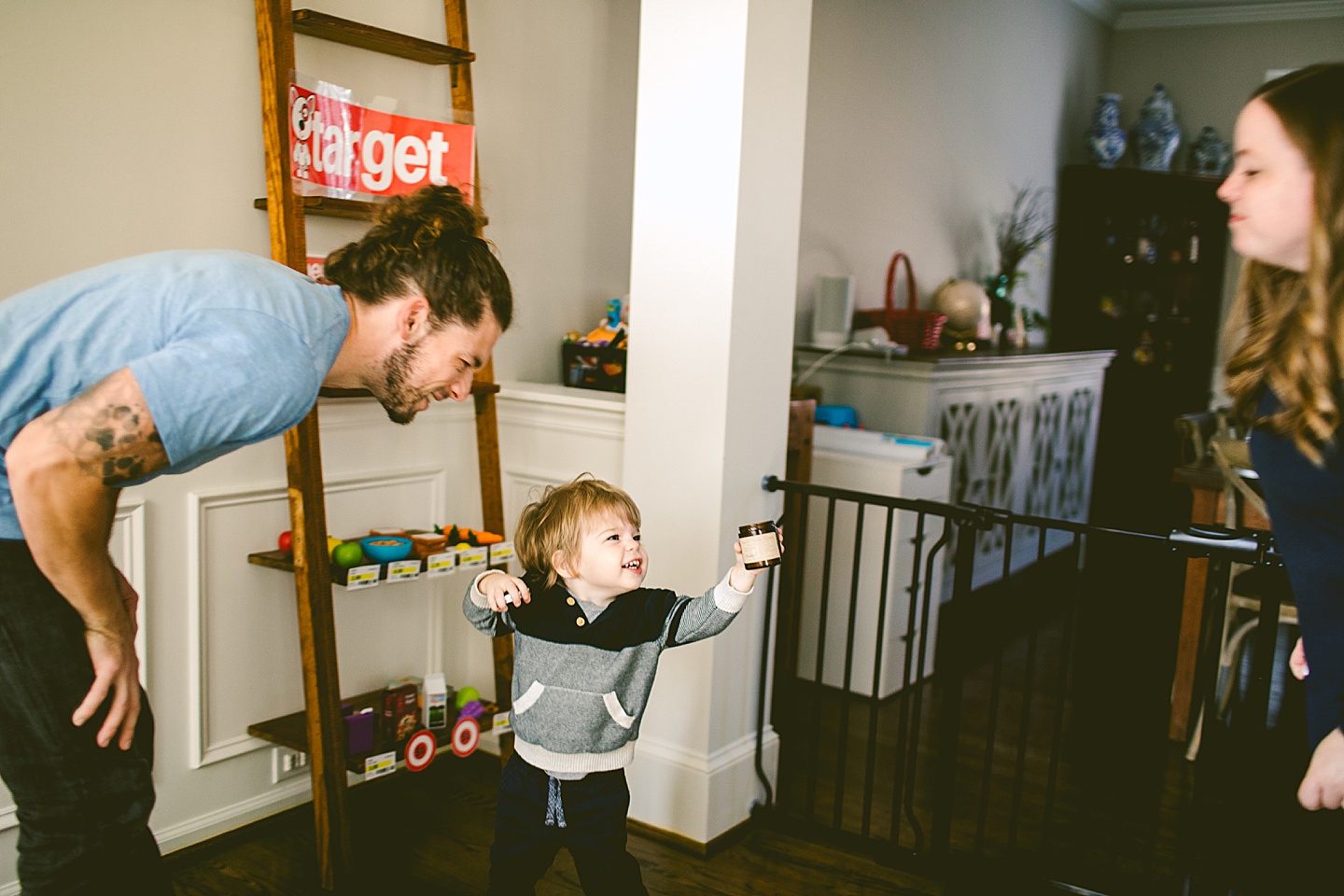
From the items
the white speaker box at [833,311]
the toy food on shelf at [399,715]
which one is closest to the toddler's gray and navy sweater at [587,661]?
the toy food on shelf at [399,715]

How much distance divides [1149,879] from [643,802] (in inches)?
46.3

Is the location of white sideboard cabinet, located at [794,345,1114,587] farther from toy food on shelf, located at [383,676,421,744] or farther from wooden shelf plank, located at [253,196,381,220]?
wooden shelf plank, located at [253,196,381,220]

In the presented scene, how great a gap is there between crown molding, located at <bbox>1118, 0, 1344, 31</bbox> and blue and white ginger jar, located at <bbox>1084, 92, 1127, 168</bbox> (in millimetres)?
646

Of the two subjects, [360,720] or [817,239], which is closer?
[360,720]

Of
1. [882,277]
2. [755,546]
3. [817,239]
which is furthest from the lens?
[882,277]

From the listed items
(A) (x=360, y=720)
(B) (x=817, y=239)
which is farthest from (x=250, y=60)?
(B) (x=817, y=239)

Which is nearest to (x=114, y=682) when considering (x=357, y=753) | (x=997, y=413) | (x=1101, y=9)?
(x=357, y=753)

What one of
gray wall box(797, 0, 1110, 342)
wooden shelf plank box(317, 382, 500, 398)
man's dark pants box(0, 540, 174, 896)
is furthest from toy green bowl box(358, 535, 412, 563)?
gray wall box(797, 0, 1110, 342)

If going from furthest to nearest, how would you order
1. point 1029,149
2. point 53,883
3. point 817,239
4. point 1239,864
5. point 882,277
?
point 1029,149 < point 882,277 < point 817,239 < point 1239,864 < point 53,883

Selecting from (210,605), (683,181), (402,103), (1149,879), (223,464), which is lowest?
(1149,879)

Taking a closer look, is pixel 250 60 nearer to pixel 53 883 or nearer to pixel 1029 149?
pixel 53 883

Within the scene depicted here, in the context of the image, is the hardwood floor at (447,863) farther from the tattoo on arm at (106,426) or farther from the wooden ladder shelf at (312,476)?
the tattoo on arm at (106,426)

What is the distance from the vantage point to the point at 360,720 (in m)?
2.48

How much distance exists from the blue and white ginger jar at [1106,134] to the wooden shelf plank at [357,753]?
17.2 feet
